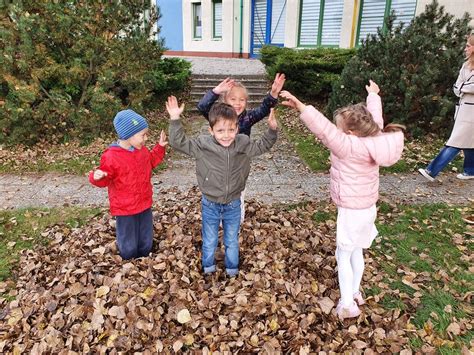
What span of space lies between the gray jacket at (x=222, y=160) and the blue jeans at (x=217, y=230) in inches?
4.2

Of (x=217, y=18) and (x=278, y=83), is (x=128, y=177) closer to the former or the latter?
(x=278, y=83)

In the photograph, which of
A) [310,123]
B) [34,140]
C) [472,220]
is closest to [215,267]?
[310,123]

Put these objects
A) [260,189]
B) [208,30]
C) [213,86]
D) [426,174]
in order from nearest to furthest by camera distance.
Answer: [260,189], [426,174], [213,86], [208,30]

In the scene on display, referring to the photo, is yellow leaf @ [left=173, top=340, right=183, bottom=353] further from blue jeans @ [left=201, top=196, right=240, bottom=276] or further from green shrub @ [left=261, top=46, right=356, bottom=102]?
green shrub @ [left=261, top=46, right=356, bottom=102]

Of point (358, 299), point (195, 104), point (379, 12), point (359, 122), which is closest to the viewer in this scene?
point (359, 122)

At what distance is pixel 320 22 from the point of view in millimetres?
16047

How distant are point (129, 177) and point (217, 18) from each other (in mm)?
18705

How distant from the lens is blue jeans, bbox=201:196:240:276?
337 centimetres

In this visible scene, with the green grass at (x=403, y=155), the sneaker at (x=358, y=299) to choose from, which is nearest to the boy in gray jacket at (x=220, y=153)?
the sneaker at (x=358, y=299)

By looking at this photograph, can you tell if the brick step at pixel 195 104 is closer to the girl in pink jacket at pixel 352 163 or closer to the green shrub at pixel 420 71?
the green shrub at pixel 420 71

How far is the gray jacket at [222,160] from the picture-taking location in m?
3.16

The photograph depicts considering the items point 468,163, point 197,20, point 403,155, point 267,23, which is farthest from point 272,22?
point 468,163

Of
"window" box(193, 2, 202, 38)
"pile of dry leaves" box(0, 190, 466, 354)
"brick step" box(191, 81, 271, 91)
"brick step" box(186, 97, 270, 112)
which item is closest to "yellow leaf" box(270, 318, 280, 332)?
"pile of dry leaves" box(0, 190, 466, 354)

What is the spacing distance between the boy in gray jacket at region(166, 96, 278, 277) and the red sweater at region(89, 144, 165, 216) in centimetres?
50
